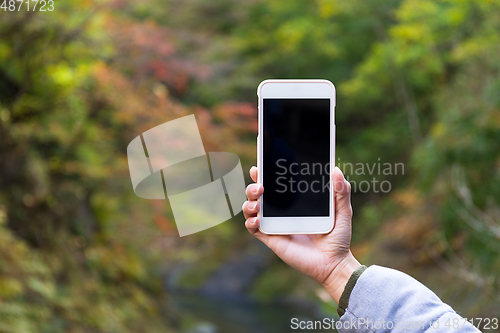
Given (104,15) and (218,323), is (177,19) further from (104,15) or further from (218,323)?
(218,323)

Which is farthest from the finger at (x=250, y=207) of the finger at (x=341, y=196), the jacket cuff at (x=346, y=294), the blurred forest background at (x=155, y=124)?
the blurred forest background at (x=155, y=124)

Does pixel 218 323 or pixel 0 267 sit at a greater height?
pixel 0 267

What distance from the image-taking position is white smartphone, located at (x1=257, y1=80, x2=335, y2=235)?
1282mm

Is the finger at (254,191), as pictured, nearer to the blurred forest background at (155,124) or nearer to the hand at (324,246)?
the hand at (324,246)

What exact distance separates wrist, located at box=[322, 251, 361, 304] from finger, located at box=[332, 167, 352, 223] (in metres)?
0.12

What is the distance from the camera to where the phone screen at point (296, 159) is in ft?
4.22

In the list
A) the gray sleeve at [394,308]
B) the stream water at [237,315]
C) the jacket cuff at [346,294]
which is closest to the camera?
the gray sleeve at [394,308]

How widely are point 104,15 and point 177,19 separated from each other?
3.70m

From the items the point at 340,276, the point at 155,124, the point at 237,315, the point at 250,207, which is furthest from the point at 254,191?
the point at 237,315

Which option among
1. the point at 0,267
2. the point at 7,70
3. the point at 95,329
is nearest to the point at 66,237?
the point at 95,329

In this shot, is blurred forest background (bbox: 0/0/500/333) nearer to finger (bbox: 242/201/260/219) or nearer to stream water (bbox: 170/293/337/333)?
stream water (bbox: 170/293/337/333)

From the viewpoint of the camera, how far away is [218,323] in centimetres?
873

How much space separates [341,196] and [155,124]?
14.2 ft

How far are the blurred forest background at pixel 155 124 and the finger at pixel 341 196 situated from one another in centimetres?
226
